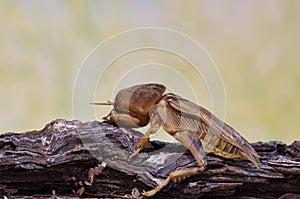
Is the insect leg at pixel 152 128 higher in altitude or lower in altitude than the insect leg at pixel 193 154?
higher

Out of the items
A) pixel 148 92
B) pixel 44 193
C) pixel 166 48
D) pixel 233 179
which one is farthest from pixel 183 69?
pixel 44 193

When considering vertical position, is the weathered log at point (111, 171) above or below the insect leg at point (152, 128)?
below

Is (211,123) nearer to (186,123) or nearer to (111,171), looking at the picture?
(186,123)

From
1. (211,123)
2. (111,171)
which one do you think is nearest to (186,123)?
(211,123)

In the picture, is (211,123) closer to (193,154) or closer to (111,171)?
(193,154)

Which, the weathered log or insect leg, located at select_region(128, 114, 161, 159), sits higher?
insect leg, located at select_region(128, 114, 161, 159)
